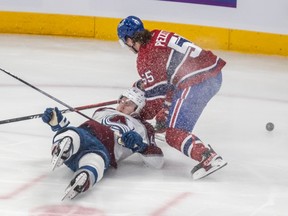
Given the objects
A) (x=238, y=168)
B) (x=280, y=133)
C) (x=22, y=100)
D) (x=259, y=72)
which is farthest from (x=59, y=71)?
(x=238, y=168)

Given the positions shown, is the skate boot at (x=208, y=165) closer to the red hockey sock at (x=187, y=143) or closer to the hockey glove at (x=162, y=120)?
the red hockey sock at (x=187, y=143)

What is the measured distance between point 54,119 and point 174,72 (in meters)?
0.67

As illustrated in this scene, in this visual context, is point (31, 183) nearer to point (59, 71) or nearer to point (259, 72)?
point (59, 71)

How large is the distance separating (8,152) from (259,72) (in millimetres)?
→ 2846

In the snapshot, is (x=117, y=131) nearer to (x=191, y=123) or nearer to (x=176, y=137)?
(x=176, y=137)

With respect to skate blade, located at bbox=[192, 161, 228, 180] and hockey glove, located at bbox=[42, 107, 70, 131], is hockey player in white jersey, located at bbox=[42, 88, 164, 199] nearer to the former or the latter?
hockey glove, located at bbox=[42, 107, 70, 131]

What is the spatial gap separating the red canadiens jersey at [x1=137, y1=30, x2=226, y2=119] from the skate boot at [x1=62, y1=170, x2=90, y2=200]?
78 centimetres

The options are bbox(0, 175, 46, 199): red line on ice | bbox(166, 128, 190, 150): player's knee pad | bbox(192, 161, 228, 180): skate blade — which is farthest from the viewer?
bbox(166, 128, 190, 150): player's knee pad

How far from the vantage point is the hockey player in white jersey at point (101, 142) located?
145 inches

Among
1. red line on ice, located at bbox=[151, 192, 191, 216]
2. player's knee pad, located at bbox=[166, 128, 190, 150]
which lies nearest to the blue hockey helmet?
player's knee pad, located at bbox=[166, 128, 190, 150]

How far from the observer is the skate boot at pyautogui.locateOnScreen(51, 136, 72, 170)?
3.67 m

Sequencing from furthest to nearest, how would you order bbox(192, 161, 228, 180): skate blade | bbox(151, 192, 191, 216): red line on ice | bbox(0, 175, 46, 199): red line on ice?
bbox(192, 161, 228, 180): skate blade < bbox(0, 175, 46, 199): red line on ice < bbox(151, 192, 191, 216): red line on ice

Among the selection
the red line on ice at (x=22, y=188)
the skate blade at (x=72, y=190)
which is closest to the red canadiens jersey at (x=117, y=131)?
the red line on ice at (x=22, y=188)

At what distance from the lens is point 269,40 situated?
7012 millimetres
